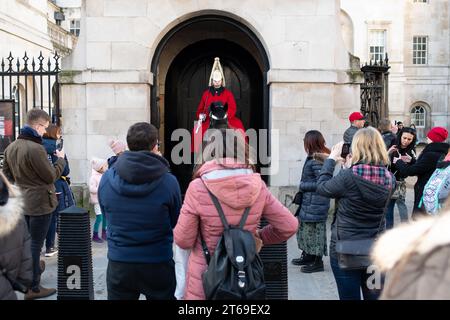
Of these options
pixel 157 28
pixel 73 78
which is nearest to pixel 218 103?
pixel 157 28

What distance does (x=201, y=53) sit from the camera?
12031 mm

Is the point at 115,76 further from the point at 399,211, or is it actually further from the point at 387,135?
the point at 399,211

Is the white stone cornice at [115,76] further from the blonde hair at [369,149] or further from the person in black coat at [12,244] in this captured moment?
the person in black coat at [12,244]

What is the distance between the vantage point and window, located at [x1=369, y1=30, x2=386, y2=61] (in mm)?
38281

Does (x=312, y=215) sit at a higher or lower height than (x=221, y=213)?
lower

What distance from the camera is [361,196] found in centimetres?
449

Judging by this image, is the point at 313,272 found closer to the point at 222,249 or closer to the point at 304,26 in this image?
the point at 222,249

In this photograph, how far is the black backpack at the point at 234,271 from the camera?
3219 millimetres

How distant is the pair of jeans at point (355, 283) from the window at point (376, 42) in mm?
35747

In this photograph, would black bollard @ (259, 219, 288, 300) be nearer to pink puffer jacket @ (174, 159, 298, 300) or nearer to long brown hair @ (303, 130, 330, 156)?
pink puffer jacket @ (174, 159, 298, 300)

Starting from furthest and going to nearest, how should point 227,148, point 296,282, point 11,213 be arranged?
point 296,282 → point 227,148 → point 11,213

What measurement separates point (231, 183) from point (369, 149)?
1.63 metres

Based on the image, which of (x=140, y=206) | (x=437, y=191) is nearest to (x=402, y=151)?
(x=437, y=191)

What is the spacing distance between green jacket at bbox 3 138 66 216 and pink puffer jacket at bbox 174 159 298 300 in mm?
2945
